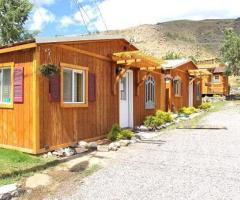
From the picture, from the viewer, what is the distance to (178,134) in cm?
1406

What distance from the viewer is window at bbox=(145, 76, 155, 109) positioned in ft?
57.8

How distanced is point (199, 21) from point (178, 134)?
418 feet

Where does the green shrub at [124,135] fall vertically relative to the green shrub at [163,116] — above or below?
below

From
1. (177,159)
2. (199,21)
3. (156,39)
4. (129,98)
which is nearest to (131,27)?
(156,39)

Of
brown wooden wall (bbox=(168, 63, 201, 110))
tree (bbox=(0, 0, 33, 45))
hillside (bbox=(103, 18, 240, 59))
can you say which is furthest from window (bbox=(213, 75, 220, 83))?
tree (bbox=(0, 0, 33, 45))

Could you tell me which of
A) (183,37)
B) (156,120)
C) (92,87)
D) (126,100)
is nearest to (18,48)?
(92,87)

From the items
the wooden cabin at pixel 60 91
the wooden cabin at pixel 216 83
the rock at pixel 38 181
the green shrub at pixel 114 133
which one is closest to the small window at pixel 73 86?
the wooden cabin at pixel 60 91

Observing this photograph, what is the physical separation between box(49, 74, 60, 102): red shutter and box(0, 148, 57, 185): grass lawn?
1676mm

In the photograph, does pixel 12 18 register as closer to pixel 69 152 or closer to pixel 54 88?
pixel 54 88

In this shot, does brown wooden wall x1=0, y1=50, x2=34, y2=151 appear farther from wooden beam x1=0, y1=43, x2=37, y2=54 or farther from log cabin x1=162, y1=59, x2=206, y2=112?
log cabin x1=162, y1=59, x2=206, y2=112

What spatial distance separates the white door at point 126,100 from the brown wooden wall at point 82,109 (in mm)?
743

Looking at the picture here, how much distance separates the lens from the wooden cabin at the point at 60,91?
945 cm

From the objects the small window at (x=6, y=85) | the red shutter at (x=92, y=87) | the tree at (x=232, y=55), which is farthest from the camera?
the tree at (x=232, y=55)

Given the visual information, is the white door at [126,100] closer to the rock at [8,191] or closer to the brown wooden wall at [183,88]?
the brown wooden wall at [183,88]
